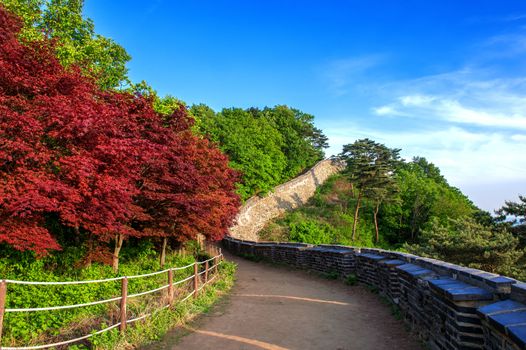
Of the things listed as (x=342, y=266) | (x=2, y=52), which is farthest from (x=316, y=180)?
(x=2, y=52)

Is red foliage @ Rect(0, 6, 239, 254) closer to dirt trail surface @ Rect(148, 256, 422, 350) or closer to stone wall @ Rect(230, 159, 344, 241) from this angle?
dirt trail surface @ Rect(148, 256, 422, 350)

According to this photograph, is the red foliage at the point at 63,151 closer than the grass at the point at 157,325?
No

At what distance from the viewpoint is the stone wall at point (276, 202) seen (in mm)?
31812

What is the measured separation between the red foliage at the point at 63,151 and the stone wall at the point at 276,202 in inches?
730

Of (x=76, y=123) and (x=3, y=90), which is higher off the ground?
(x=3, y=90)

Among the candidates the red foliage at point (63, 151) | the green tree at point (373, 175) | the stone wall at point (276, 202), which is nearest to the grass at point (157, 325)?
the red foliage at point (63, 151)

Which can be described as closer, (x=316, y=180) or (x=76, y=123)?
(x=76, y=123)

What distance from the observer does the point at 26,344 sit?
19.2ft

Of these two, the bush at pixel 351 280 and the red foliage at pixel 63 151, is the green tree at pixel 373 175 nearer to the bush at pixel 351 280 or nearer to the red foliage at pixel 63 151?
the bush at pixel 351 280

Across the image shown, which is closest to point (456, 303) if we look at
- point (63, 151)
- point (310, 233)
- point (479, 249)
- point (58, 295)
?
point (58, 295)

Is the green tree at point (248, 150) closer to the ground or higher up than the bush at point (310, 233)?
higher up

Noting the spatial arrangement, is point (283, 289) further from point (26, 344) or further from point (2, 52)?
point (2, 52)

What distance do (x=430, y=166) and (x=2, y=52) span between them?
70.3 meters

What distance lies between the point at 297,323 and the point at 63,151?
5.83 metres
